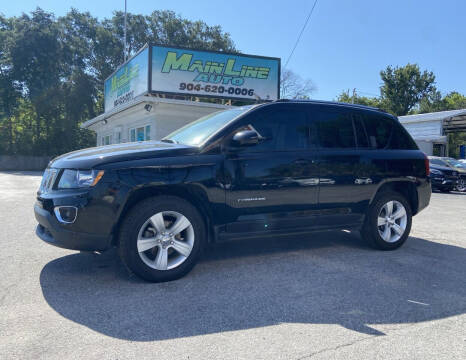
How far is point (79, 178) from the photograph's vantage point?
358cm

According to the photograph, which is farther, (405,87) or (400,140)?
(405,87)

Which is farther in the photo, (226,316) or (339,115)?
(339,115)

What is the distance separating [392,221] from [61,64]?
122 ft

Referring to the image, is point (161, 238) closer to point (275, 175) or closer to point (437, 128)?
point (275, 175)

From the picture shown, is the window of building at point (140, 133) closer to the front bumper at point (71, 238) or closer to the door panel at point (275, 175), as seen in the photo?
the door panel at point (275, 175)

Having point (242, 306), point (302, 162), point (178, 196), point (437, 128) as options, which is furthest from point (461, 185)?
point (242, 306)

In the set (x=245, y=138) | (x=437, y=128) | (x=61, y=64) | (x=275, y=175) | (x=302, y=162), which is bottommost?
(x=275, y=175)

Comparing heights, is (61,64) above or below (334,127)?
above

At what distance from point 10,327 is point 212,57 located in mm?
14702

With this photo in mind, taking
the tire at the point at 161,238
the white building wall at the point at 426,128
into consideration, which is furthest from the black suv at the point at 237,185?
the white building wall at the point at 426,128

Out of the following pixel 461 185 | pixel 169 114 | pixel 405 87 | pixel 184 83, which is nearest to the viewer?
pixel 169 114

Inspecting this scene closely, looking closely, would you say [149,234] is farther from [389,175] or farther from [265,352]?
[389,175]

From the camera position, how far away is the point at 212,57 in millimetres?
16188

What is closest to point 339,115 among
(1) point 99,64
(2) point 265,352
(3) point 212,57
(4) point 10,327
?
(2) point 265,352
